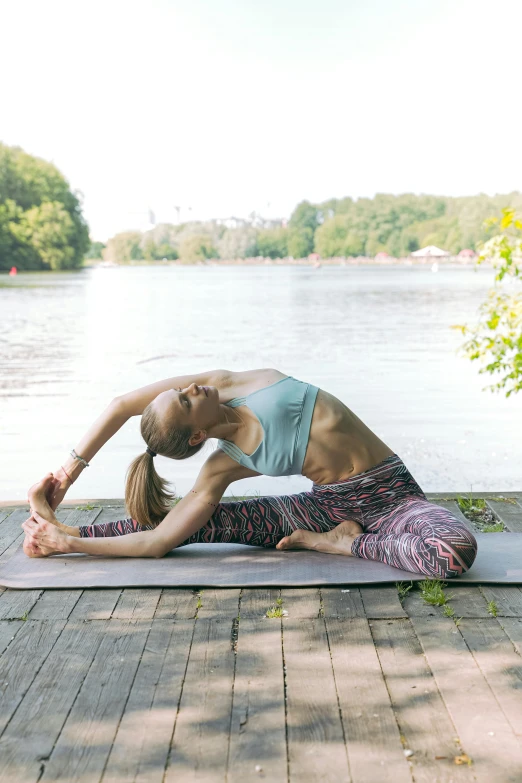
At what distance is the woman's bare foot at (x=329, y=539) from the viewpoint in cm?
279

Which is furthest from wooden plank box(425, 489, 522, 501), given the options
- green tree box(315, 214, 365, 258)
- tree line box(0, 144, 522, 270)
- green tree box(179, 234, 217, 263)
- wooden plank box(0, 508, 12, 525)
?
green tree box(179, 234, 217, 263)

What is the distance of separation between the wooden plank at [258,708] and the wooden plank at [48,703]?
1.15ft

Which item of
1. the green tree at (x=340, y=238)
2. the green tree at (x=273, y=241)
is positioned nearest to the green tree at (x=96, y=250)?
the green tree at (x=273, y=241)

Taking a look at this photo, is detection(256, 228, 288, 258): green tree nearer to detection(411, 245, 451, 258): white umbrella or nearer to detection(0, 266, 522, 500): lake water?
detection(411, 245, 451, 258): white umbrella

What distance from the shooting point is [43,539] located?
279 centimetres

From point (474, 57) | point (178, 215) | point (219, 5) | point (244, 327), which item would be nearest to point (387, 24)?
point (474, 57)

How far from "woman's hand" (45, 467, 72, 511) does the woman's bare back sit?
567mm

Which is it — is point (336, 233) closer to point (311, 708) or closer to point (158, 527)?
point (158, 527)

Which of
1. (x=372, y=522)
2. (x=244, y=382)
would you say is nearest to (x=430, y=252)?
(x=372, y=522)

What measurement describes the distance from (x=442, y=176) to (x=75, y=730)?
6880cm

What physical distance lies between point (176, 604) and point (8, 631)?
444 mm

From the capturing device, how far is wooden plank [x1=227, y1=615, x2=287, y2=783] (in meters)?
1.62

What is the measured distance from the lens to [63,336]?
47.4ft

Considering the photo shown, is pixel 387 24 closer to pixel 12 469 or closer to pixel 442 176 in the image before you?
pixel 442 176
